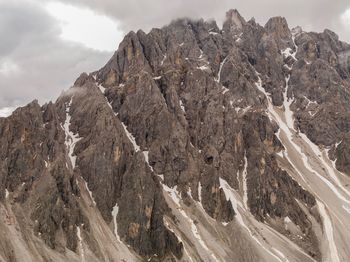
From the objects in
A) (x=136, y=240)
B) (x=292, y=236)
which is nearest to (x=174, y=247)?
(x=136, y=240)

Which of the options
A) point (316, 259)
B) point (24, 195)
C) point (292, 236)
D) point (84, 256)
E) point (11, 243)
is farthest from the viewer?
point (292, 236)

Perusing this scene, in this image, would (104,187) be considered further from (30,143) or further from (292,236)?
(292,236)

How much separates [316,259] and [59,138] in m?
116

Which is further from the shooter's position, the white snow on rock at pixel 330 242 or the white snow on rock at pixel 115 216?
the white snow on rock at pixel 330 242

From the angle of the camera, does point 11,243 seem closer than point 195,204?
Yes

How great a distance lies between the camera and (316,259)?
17875 cm

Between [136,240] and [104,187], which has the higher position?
[104,187]

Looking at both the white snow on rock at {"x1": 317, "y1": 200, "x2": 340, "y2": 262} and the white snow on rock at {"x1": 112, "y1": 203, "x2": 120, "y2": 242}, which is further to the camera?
the white snow on rock at {"x1": 317, "y1": 200, "x2": 340, "y2": 262}

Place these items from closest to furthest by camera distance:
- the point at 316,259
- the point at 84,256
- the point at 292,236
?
the point at 84,256 → the point at 316,259 → the point at 292,236

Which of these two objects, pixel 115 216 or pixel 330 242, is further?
pixel 330 242

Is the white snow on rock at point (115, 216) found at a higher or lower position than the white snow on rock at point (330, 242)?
higher

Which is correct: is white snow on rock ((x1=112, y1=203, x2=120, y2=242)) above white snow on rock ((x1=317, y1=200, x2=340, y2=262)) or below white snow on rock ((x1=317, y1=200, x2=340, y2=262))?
above

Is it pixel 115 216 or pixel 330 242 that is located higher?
pixel 115 216

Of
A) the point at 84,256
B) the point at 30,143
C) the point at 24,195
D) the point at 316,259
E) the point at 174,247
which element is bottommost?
the point at 316,259
